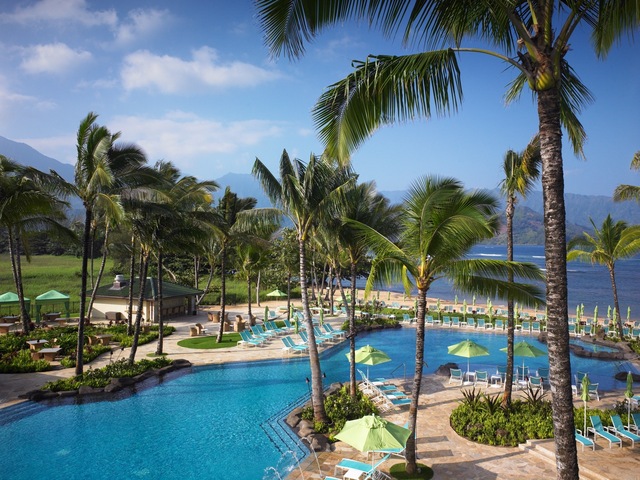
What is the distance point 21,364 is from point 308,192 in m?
14.2

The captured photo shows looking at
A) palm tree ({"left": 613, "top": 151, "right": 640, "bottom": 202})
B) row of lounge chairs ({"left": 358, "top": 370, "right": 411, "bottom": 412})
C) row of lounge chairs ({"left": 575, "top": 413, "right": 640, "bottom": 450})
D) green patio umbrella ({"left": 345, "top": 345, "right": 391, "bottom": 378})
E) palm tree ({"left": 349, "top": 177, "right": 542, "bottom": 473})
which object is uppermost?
palm tree ({"left": 613, "top": 151, "right": 640, "bottom": 202})

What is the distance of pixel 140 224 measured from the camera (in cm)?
1744

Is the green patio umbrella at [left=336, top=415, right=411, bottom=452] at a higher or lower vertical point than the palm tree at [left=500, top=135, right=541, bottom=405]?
lower

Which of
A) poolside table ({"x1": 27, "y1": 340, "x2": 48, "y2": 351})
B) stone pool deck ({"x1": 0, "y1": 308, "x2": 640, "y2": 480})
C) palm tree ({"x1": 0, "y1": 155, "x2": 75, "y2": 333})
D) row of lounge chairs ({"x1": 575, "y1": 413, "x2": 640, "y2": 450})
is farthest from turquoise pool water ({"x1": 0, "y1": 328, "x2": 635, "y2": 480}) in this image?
palm tree ({"x1": 0, "y1": 155, "x2": 75, "y2": 333})

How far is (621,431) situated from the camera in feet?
37.6

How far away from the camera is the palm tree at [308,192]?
41.4ft

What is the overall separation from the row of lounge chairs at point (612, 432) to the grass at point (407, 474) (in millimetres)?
4069

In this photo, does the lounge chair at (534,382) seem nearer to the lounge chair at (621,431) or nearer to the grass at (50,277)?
the lounge chair at (621,431)

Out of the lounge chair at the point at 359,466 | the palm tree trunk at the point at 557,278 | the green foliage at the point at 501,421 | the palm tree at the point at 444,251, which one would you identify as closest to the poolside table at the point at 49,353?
the lounge chair at the point at 359,466

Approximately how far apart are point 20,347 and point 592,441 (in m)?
22.1

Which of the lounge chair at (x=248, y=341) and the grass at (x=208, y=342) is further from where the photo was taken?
the lounge chair at (x=248, y=341)

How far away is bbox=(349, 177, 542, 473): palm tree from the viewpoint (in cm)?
840

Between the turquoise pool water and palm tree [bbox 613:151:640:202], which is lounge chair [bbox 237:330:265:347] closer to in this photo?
the turquoise pool water

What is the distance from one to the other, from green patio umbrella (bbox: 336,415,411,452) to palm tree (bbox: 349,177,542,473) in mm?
686
